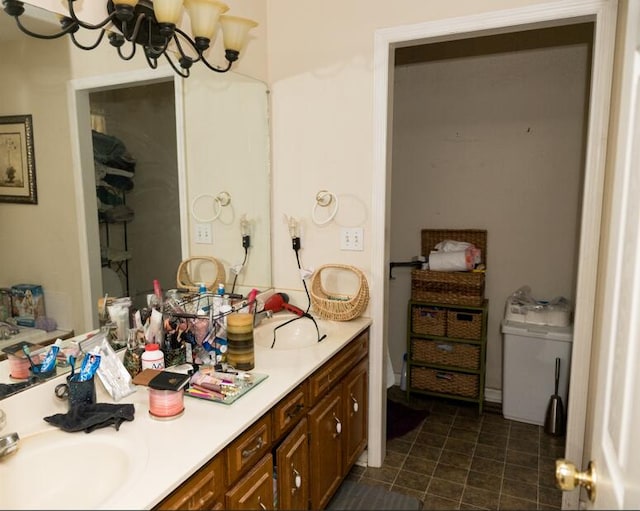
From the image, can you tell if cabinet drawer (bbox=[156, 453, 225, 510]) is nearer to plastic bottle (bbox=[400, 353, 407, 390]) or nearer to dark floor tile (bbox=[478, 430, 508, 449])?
dark floor tile (bbox=[478, 430, 508, 449])

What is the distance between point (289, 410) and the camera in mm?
1684

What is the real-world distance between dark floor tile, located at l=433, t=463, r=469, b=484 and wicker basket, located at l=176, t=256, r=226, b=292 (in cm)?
153

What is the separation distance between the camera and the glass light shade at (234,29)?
1994 mm

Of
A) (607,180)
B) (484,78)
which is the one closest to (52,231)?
(607,180)

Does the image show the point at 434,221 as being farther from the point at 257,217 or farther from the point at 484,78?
the point at 257,217

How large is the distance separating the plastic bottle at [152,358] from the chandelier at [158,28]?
1033mm

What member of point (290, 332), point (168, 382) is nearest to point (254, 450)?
point (168, 382)

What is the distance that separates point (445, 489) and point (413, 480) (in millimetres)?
164

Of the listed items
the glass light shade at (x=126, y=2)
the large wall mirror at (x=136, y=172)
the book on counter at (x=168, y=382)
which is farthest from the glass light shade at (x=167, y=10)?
the book on counter at (x=168, y=382)

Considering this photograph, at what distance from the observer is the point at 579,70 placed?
2.97 meters

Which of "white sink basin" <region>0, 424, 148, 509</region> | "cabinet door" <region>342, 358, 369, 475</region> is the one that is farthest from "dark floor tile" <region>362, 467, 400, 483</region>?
"white sink basin" <region>0, 424, 148, 509</region>

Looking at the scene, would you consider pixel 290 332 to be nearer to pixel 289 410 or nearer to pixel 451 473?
pixel 289 410

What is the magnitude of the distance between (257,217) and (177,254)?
602 mm

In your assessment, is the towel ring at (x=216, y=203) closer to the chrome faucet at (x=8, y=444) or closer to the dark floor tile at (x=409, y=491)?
the chrome faucet at (x=8, y=444)
